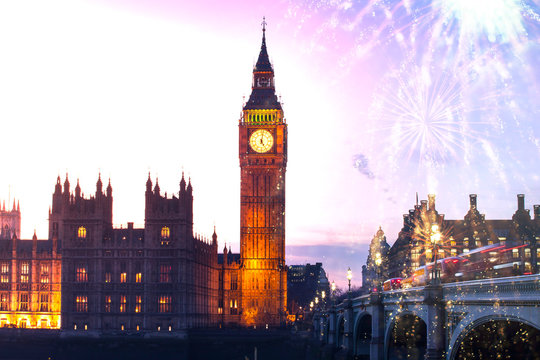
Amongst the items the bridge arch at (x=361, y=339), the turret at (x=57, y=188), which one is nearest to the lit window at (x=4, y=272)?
the turret at (x=57, y=188)

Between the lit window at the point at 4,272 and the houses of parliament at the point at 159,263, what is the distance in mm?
169

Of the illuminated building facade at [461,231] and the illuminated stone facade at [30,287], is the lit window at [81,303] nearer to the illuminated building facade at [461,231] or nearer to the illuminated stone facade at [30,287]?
the illuminated stone facade at [30,287]

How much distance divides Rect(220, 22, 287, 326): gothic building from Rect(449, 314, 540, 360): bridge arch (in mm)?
115422

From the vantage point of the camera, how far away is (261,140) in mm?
163750

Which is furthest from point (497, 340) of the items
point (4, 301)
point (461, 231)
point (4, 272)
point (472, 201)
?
point (4, 272)

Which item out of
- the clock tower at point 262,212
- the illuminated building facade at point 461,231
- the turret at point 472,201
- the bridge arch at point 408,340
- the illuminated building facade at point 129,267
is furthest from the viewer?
the clock tower at point 262,212

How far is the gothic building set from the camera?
523 ft

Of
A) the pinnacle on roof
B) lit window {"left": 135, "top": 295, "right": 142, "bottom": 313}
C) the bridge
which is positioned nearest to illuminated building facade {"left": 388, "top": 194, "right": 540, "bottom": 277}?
lit window {"left": 135, "top": 295, "right": 142, "bottom": 313}

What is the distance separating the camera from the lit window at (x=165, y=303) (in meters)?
128

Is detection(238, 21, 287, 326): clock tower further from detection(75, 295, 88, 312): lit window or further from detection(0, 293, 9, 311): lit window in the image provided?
detection(0, 293, 9, 311): lit window

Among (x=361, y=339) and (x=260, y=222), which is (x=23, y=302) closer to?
(x=260, y=222)

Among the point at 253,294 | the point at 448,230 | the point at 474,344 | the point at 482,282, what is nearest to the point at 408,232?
the point at 448,230

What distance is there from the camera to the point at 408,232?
145m

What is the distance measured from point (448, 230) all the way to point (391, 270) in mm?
41946
